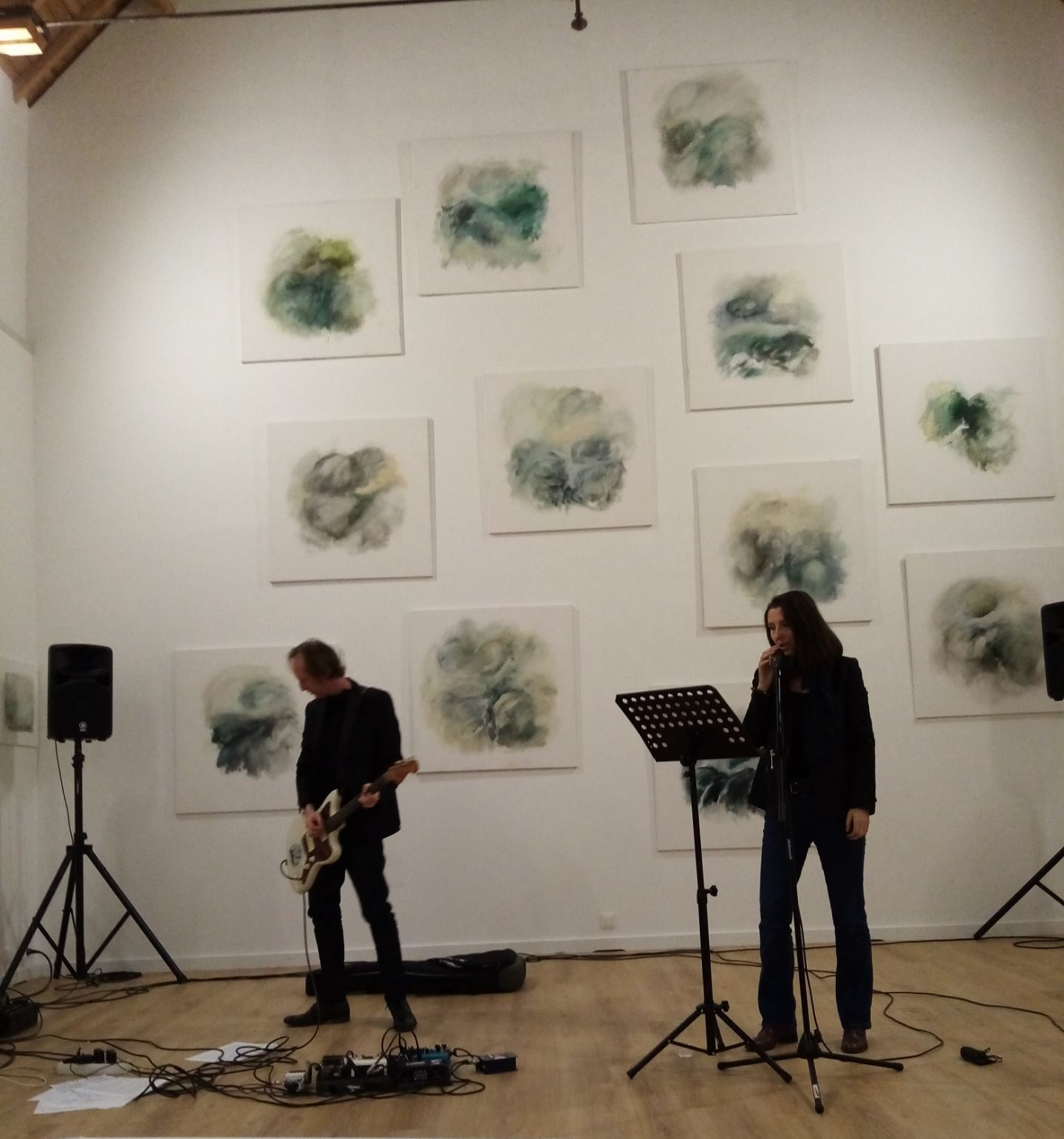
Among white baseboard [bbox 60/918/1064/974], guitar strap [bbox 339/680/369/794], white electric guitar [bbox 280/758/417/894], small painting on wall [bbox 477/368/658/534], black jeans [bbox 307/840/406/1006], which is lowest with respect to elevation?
white baseboard [bbox 60/918/1064/974]

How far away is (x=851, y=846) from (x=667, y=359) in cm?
357

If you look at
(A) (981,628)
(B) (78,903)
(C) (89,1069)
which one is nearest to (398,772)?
(C) (89,1069)

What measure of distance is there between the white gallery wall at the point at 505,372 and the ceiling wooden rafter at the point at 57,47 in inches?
6.1

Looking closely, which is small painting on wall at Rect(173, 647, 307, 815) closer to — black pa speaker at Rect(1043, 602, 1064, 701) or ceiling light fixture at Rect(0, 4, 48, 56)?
ceiling light fixture at Rect(0, 4, 48, 56)

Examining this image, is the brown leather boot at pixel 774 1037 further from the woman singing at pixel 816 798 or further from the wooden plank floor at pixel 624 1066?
the wooden plank floor at pixel 624 1066

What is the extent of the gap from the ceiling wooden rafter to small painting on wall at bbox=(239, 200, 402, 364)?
54.3 inches

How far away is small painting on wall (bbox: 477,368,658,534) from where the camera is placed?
6773 millimetres

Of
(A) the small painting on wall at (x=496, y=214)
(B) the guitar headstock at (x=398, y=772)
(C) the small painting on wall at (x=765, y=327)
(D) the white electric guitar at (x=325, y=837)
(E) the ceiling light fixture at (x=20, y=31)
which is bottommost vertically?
(D) the white electric guitar at (x=325, y=837)

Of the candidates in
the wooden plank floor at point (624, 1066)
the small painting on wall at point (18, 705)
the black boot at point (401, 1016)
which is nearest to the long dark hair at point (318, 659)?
the black boot at point (401, 1016)

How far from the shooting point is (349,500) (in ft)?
22.4

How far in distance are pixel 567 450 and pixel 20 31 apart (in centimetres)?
342

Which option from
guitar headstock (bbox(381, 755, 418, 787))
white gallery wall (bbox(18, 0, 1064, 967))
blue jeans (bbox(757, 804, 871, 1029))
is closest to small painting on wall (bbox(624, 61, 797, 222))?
white gallery wall (bbox(18, 0, 1064, 967))

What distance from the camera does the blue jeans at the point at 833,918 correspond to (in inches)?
159

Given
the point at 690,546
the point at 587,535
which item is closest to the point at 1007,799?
the point at 690,546
